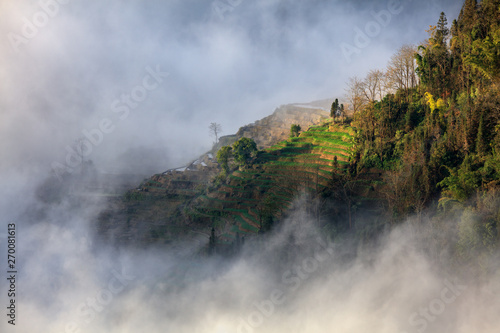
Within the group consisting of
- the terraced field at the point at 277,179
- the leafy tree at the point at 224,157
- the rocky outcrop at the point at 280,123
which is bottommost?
the terraced field at the point at 277,179

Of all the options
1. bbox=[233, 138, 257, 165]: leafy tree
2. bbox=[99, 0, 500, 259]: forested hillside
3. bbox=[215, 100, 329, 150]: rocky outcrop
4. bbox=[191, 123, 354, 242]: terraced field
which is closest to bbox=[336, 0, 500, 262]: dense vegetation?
bbox=[99, 0, 500, 259]: forested hillside

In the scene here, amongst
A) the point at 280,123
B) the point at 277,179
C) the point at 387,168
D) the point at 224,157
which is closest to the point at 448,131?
the point at 387,168

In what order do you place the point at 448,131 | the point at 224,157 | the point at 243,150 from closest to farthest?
the point at 448,131, the point at 243,150, the point at 224,157

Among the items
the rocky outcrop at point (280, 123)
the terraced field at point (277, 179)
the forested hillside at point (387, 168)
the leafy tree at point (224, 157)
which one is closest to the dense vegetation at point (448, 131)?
the forested hillside at point (387, 168)

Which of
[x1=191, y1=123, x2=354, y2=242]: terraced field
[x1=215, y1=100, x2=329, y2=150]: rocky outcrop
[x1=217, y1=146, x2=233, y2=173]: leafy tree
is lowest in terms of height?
[x1=191, y1=123, x2=354, y2=242]: terraced field

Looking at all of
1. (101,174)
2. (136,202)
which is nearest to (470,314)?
(136,202)

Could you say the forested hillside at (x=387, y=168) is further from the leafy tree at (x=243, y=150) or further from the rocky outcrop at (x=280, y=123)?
the rocky outcrop at (x=280, y=123)

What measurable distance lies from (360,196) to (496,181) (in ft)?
36.6

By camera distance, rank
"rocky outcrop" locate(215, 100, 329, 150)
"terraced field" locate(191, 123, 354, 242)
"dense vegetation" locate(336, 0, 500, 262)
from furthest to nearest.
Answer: "rocky outcrop" locate(215, 100, 329, 150)
"terraced field" locate(191, 123, 354, 242)
"dense vegetation" locate(336, 0, 500, 262)

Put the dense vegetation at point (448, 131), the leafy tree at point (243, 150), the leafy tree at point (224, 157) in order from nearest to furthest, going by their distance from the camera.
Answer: the dense vegetation at point (448, 131)
the leafy tree at point (243, 150)
the leafy tree at point (224, 157)

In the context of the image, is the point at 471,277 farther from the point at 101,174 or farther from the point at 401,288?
the point at 101,174

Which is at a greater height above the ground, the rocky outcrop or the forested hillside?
the rocky outcrop

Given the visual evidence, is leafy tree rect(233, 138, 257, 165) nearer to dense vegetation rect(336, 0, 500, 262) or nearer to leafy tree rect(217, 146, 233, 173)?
leafy tree rect(217, 146, 233, 173)

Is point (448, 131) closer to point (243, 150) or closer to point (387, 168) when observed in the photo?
point (387, 168)
